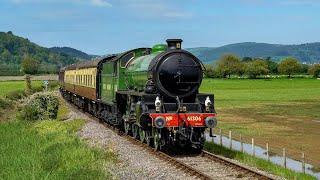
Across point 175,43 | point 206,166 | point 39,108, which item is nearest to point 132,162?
point 206,166

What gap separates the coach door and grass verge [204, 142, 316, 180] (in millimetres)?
6152

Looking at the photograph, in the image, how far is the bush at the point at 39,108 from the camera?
4012 cm

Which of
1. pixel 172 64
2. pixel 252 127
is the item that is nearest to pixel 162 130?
pixel 172 64

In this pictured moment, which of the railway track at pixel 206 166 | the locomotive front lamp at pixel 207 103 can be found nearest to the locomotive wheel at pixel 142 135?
the railway track at pixel 206 166

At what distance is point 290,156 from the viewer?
86.1ft

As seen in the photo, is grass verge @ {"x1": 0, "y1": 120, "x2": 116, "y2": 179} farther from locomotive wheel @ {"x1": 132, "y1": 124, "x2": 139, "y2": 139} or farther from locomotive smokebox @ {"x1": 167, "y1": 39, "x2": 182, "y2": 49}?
locomotive smokebox @ {"x1": 167, "y1": 39, "x2": 182, "y2": 49}

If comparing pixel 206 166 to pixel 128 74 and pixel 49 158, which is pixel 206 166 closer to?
pixel 49 158

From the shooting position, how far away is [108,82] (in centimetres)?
3005

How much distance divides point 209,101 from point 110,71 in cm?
903

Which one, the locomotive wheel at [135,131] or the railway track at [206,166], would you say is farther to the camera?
the locomotive wheel at [135,131]

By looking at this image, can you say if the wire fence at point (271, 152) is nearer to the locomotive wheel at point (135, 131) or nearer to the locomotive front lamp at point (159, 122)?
the locomotive wheel at point (135, 131)

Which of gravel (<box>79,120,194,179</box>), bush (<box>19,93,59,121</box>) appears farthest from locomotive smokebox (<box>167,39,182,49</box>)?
bush (<box>19,93,59,121</box>)

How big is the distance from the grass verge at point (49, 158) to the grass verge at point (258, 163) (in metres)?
4.87

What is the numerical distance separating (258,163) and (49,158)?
7.43 meters
